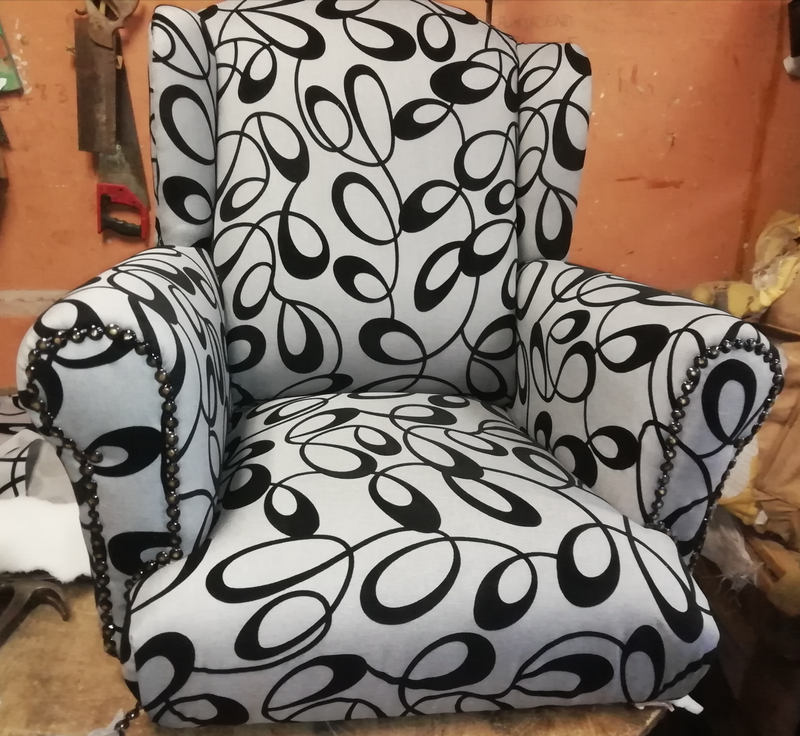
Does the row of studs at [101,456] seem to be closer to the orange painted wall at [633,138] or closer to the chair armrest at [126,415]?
the chair armrest at [126,415]

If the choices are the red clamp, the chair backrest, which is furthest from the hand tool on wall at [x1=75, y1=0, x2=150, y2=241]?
the chair backrest

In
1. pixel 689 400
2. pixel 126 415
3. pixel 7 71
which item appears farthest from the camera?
pixel 7 71

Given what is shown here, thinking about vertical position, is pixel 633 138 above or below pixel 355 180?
above

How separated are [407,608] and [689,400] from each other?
332 millimetres

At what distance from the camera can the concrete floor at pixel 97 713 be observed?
58 cm

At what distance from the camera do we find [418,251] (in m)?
0.91

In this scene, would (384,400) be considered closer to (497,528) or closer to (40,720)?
(497,528)

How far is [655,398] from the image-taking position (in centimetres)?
60

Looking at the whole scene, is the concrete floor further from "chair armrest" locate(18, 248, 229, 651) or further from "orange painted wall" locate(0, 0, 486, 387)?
"orange painted wall" locate(0, 0, 486, 387)

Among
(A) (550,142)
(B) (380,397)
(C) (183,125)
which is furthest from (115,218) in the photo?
(A) (550,142)

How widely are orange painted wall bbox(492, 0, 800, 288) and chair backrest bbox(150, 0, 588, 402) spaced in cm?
47

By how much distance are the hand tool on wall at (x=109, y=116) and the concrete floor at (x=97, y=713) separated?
89 centimetres

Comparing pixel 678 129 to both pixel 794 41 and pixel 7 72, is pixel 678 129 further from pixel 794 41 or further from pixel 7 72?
pixel 7 72

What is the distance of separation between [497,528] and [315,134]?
632 mm
